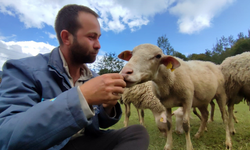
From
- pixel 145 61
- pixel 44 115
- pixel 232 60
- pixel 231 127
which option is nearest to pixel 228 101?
pixel 231 127

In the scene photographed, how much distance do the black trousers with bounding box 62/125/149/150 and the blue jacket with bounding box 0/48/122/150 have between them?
307 mm

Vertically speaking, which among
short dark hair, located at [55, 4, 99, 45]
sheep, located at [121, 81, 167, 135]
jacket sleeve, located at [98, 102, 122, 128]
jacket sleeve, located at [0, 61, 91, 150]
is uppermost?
short dark hair, located at [55, 4, 99, 45]

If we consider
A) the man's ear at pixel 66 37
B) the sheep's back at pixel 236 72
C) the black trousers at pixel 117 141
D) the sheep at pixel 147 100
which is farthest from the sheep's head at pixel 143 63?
the sheep's back at pixel 236 72

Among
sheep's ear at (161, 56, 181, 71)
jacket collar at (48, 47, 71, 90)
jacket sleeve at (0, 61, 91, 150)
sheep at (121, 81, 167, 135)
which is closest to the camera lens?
jacket sleeve at (0, 61, 91, 150)

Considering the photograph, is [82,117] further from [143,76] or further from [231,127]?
[231,127]

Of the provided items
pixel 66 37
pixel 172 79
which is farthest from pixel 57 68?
pixel 172 79

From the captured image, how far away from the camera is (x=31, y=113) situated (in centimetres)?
68

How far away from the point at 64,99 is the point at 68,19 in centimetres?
96

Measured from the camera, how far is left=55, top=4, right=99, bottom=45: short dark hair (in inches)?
52.4

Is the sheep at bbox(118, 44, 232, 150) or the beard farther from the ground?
the beard

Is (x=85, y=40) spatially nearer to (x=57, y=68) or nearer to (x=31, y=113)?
(x=57, y=68)

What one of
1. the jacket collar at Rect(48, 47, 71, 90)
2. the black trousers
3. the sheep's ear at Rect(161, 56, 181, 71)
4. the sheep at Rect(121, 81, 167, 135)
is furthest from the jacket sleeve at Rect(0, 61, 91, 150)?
the sheep at Rect(121, 81, 167, 135)

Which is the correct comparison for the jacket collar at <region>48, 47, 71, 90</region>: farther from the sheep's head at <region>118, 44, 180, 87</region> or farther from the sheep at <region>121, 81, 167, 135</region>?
the sheep at <region>121, 81, 167, 135</region>

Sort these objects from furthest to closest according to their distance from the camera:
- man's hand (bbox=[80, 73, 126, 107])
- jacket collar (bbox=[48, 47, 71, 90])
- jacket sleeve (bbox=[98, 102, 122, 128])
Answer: jacket sleeve (bbox=[98, 102, 122, 128]), jacket collar (bbox=[48, 47, 71, 90]), man's hand (bbox=[80, 73, 126, 107])
